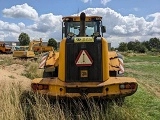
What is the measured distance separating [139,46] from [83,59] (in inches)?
4489

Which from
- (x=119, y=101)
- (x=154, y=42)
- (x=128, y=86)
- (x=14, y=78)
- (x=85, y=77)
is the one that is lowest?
(x=14, y=78)

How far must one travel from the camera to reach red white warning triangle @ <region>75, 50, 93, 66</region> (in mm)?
7398

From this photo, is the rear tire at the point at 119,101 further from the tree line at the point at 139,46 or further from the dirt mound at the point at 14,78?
the tree line at the point at 139,46

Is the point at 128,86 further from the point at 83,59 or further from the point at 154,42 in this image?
the point at 154,42

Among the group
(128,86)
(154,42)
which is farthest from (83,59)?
(154,42)

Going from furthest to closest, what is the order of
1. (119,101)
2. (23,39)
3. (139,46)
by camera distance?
(139,46), (23,39), (119,101)

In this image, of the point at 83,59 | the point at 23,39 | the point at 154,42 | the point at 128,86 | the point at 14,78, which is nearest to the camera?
the point at 128,86

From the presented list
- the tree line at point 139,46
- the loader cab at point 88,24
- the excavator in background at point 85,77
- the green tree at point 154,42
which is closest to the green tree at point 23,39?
the tree line at point 139,46

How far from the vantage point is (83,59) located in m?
7.44

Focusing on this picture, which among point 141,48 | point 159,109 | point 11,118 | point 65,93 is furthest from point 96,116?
point 141,48

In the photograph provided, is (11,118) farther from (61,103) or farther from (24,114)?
(61,103)

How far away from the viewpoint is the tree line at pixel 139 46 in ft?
359

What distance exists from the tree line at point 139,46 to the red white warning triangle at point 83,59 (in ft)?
306

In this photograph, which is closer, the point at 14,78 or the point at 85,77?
the point at 85,77
